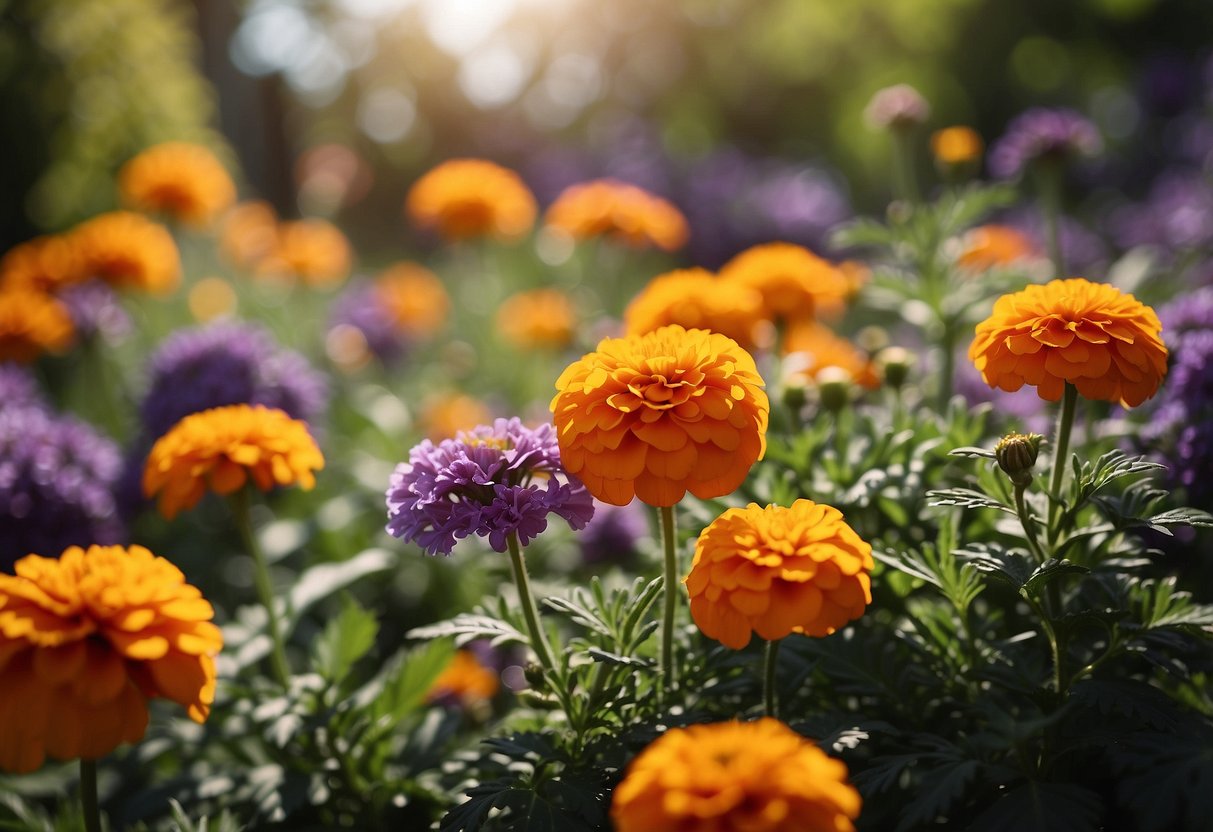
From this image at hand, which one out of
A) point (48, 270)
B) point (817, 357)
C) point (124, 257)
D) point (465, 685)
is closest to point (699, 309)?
point (817, 357)

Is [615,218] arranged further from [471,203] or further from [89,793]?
[89,793]

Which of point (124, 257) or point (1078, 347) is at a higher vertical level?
point (124, 257)

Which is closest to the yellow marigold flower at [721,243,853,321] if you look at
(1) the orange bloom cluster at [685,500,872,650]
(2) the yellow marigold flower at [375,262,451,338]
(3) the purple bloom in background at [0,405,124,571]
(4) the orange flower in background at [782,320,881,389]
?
(4) the orange flower in background at [782,320,881,389]

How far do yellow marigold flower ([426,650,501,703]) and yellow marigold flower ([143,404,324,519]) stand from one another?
2.91 ft

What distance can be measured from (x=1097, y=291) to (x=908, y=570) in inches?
20.6

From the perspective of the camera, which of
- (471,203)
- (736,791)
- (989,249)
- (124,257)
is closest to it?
(736,791)

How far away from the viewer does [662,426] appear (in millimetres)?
1334

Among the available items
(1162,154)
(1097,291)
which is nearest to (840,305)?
(1097,291)

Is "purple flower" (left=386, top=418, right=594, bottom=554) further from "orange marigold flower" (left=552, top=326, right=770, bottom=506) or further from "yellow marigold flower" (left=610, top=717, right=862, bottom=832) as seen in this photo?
"yellow marigold flower" (left=610, top=717, right=862, bottom=832)

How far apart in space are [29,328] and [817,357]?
2.61 meters

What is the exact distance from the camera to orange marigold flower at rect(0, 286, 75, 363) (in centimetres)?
319

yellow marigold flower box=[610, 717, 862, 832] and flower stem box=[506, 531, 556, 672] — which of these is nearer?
yellow marigold flower box=[610, 717, 862, 832]

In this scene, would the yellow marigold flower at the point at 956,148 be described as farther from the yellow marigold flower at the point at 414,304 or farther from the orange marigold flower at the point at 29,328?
the orange marigold flower at the point at 29,328

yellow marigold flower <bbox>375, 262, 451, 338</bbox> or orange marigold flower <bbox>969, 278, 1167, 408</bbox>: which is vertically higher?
yellow marigold flower <bbox>375, 262, 451, 338</bbox>
